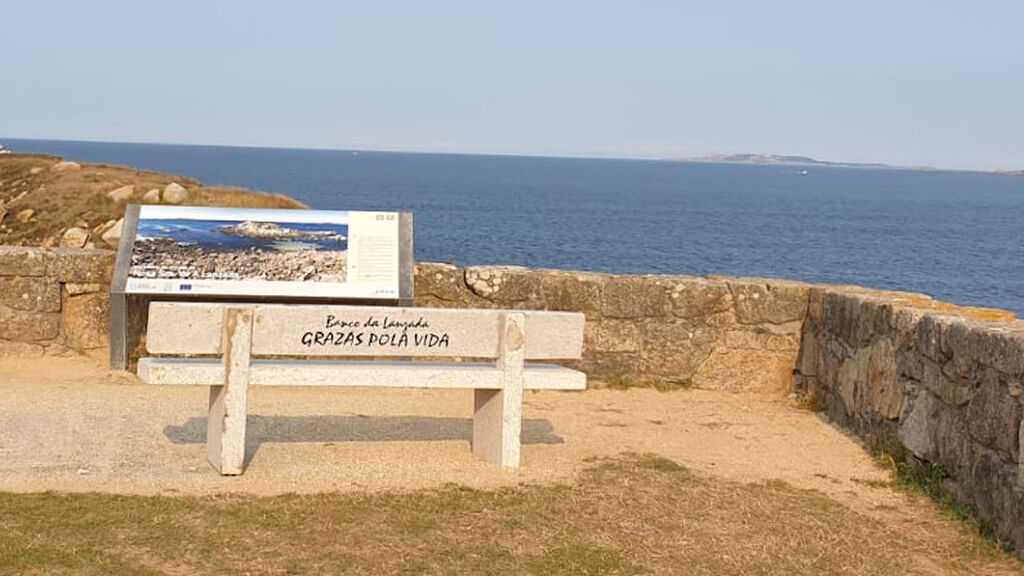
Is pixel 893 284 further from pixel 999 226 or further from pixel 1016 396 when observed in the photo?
pixel 999 226

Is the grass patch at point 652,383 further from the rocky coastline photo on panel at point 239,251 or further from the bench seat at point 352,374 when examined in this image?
the bench seat at point 352,374

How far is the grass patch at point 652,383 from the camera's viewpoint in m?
9.73

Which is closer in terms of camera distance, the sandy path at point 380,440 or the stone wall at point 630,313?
the sandy path at point 380,440

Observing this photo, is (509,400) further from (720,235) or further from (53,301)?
(720,235)

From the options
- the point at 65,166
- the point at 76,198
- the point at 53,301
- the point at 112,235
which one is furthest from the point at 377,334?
the point at 65,166

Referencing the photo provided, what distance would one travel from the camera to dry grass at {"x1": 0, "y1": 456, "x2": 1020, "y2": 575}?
5.13m

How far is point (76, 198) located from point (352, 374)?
57.2ft

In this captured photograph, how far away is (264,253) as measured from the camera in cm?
947

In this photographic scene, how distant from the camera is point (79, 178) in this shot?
24.4 meters

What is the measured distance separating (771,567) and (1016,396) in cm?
144

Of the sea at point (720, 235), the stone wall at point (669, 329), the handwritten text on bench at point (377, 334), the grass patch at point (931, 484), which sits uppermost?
the handwritten text on bench at point (377, 334)

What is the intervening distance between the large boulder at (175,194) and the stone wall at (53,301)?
436 inches

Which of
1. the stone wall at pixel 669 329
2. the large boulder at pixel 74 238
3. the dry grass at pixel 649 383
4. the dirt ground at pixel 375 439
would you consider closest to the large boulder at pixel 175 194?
the large boulder at pixel 74 238

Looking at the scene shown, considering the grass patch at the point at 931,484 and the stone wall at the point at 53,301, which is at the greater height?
the stone wall at the point at 53,301
